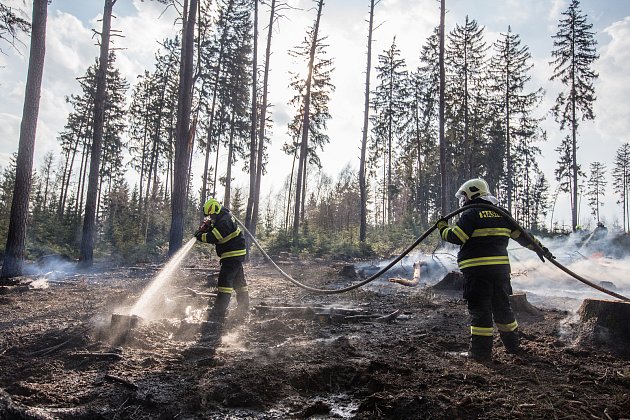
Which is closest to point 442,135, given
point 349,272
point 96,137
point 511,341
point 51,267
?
point 349,272

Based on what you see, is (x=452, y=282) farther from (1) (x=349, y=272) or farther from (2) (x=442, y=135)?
(2) (x=442, y=135)

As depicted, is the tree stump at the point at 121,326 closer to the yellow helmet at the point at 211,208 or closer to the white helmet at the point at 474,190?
the yellow helmet at the point at 211,208

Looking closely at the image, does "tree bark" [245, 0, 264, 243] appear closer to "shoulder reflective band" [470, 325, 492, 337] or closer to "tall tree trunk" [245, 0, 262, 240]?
"tall tree trunk" [245, 0, 262, 240]

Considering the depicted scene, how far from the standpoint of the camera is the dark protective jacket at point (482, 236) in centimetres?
469

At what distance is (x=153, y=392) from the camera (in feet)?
11.2

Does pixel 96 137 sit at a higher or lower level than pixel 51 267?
higher

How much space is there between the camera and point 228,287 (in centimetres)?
691

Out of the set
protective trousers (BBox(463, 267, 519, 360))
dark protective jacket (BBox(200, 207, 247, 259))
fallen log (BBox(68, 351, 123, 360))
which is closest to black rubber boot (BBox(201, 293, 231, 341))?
dark protective jacket (BBox(200, 207, 247, 259))

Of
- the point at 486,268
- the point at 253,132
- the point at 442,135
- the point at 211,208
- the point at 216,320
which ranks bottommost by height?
the point at 216,320

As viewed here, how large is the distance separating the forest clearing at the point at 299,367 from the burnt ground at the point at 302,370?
14 millimetres

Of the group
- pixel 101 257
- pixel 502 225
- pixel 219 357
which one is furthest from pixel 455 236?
pixel 101 257

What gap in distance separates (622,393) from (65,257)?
64.0 ft

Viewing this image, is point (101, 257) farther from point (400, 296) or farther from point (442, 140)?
point (442, 140)

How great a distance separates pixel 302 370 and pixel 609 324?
4017mm
